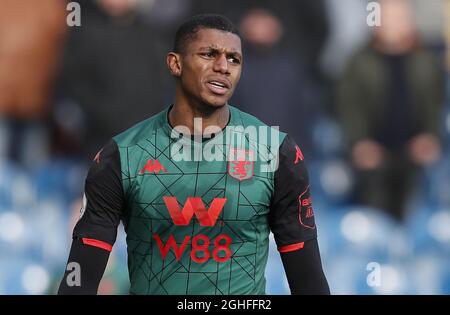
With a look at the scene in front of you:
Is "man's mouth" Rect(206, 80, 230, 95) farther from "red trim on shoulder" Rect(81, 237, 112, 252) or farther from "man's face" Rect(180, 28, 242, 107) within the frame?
"red trim on shoulder" Rect(81, 237, 112, 252)

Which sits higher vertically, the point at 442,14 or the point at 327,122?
the point at 442,14

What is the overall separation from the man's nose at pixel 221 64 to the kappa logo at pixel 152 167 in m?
0.55

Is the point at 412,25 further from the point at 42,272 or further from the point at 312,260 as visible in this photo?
the point at 312,260

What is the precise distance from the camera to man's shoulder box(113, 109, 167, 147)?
518 centimetres

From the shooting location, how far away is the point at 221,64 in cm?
506

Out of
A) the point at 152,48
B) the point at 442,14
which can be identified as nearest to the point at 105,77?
the point at 152,48

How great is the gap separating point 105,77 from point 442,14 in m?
3.17

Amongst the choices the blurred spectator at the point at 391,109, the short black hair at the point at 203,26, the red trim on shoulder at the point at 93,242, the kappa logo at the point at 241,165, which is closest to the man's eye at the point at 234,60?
the short black hair at the point at 203,26

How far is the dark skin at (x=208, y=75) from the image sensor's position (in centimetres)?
508

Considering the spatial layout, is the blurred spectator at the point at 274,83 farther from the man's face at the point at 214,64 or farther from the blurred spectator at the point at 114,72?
the man's face at the point at 214,64

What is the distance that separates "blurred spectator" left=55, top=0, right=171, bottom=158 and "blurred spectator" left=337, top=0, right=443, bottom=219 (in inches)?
68.7

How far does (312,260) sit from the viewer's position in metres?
5.05

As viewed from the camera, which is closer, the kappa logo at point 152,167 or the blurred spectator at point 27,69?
the kappa logo at point 152,167

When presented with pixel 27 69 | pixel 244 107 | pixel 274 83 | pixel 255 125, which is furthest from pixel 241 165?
pixel 27 69
